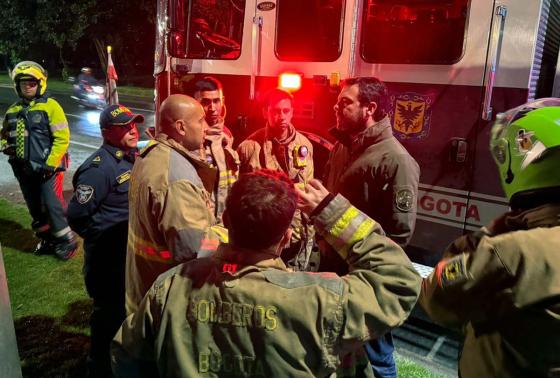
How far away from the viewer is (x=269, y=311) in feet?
4.00

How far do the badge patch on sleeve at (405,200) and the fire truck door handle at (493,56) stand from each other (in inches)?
52.5

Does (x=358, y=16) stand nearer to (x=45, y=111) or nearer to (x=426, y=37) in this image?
(x=426, y=37)

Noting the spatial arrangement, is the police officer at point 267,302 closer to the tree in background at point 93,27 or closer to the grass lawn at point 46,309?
the grass lawn at point 46,309

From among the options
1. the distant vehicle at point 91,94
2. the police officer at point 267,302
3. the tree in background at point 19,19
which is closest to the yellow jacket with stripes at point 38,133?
the police officer at point 267,302

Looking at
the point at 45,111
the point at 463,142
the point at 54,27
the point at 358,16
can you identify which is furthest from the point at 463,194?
the point at 54,27

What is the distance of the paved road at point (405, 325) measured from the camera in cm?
323

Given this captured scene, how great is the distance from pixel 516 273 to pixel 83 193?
239cm

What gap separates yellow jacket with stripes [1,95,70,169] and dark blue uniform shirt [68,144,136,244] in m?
2.37

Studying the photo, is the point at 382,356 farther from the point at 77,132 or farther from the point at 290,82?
the point at 77,132

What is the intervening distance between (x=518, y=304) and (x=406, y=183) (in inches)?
54.2

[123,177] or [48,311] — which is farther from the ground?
[123,177]

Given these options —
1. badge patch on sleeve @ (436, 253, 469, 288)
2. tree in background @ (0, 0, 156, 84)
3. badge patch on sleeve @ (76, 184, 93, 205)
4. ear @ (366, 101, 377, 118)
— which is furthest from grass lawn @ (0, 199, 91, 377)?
tree in background @ (0, 0, 156, 84)

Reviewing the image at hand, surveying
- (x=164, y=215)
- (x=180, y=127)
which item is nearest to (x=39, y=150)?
(x=180, y=127)

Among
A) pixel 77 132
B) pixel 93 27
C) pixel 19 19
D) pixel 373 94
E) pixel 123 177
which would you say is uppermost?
pixel 19 19
